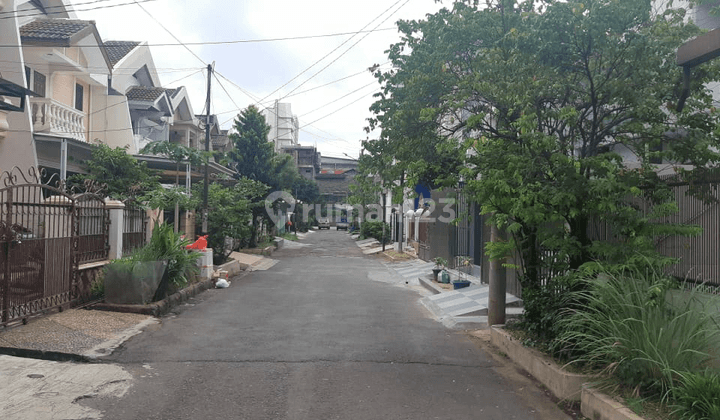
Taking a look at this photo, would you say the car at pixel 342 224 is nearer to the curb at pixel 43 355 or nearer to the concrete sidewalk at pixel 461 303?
the concrete sidewalk at pixel 461 303

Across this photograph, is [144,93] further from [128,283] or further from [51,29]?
[128,283]

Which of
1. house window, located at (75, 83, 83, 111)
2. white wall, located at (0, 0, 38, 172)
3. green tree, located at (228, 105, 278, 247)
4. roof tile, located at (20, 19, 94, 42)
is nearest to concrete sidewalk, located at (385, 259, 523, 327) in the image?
white wall, located at (0, 0, 38, 172)

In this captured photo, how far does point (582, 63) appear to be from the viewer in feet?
24.4

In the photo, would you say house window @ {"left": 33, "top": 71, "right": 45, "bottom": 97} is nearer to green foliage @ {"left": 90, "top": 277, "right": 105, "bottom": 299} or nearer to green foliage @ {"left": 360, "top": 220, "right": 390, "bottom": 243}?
green foliage @ {"left": 90, "top": 277, "right": 105, "bottom": 299}

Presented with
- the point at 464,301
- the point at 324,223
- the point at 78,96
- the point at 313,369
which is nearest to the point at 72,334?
the point at 313,369

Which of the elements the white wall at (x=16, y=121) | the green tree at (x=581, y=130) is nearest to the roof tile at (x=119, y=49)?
the white wall at (x=16, y=121)

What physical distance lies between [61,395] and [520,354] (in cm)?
550

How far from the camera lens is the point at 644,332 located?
5.28m

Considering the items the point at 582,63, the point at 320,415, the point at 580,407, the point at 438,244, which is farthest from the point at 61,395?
the point at 438,244

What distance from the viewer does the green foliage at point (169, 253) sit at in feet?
38.4

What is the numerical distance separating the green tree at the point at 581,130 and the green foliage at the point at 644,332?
1.54 feet

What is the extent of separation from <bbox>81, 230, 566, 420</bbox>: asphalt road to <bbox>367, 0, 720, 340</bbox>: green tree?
1.65 metres

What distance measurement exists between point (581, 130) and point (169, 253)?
8788 millimetres

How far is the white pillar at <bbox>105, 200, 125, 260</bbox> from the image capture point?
12.1 metres
